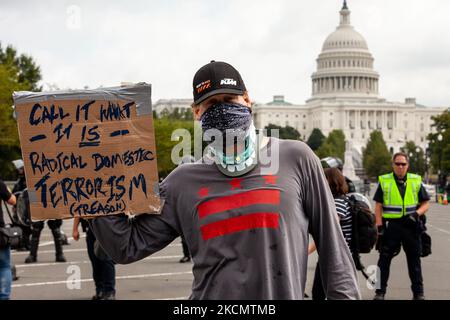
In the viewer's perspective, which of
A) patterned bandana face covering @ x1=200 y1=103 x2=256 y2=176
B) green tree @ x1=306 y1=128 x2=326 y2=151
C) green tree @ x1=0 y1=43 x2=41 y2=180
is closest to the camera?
patterned bandana face covering @ x1=200 y1=103 x2=256 y2=176

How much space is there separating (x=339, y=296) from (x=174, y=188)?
0.66 metres

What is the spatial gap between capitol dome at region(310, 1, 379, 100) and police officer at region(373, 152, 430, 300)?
169 m

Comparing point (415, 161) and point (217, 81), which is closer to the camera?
point (217, 81)

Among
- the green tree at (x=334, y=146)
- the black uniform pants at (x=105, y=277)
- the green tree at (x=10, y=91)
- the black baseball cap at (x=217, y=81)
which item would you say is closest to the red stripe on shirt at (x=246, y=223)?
the black baseball cap at (x=217, y=81)

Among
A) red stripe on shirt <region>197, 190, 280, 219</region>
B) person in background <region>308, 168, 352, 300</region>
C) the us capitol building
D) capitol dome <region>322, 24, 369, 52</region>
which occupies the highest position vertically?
capitol dome <region>322, 24, 369, 52</region>

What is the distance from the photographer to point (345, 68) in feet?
589

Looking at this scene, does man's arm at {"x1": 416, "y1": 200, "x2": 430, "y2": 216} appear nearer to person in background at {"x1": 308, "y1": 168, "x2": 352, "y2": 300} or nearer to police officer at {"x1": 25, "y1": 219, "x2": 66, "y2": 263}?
person in background at {"x1": 308, "y1": 168, "x2": 352, "y2": 300}

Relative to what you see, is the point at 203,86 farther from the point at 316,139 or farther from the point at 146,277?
the point at 316,139

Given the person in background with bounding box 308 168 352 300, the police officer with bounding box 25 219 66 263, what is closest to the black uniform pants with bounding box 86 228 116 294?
the person in background with bounding box 308 168 352 300

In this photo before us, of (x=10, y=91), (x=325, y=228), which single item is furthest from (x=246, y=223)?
(x=10, y=91)

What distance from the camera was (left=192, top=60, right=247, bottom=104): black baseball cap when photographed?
334 centimetres

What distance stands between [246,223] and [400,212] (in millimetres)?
7830
